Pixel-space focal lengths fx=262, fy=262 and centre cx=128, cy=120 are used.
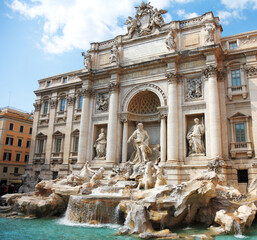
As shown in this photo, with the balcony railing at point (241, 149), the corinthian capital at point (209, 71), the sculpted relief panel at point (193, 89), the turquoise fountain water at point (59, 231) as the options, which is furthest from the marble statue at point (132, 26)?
the turquoise fountain water at point (59, 231)

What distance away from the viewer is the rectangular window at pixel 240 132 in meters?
19.1

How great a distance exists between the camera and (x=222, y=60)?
68.9 ft

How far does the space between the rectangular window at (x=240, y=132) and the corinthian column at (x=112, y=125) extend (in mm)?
9895

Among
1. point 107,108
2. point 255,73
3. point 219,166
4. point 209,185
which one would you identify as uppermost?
point 255,73

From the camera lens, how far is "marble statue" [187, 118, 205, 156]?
19547mm

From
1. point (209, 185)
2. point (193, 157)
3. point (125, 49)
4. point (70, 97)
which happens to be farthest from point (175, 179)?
point (70, 97)

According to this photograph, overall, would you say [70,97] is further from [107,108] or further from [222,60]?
[222,60]

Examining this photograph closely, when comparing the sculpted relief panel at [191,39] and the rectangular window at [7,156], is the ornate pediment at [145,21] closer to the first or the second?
the sculpted relief panel at [191,39]

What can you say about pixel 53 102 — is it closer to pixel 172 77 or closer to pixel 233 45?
pixel 172 77

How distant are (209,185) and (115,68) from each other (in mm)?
14218

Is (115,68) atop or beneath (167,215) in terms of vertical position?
atop

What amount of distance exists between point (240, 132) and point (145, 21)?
1336cm

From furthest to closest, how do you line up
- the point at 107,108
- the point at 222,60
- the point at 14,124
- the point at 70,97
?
1. the point at 14,124
2. the point at 70,97
3. the point at 107,108
4. the point at 222,60

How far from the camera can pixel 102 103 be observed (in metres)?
25.0
